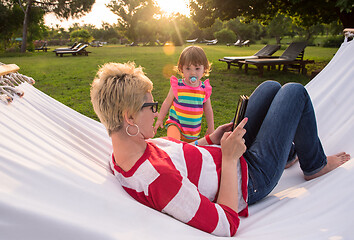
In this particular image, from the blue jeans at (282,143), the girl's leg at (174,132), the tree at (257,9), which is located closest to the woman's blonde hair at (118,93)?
the blue jeans at (282,143)

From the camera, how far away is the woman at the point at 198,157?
126 cm

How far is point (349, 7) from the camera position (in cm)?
741

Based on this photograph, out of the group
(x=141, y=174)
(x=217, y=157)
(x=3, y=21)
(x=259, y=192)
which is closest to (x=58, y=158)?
(x=141, y=174)

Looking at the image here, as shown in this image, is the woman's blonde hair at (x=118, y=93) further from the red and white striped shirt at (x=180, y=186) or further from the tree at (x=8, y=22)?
the tree at (x=8, y=22)

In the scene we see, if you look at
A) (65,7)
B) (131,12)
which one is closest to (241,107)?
(65,7)

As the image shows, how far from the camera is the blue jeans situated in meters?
1.72

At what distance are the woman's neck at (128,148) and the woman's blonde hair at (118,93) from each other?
0.19 ft

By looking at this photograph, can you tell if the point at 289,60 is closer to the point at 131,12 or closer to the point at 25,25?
the point at 25,25

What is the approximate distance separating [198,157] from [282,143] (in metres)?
0.63

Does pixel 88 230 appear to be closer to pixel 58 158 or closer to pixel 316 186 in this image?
pixel 58 158

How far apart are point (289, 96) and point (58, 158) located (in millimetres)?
1511

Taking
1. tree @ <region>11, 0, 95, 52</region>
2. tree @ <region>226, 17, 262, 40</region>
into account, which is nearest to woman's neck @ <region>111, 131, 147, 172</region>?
tree @ <region>11, 0, 95, 52</region>

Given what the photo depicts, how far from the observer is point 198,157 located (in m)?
1.53

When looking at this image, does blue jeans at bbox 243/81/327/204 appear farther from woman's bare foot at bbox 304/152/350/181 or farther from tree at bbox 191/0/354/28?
tree at bbox 191/0/354/28
